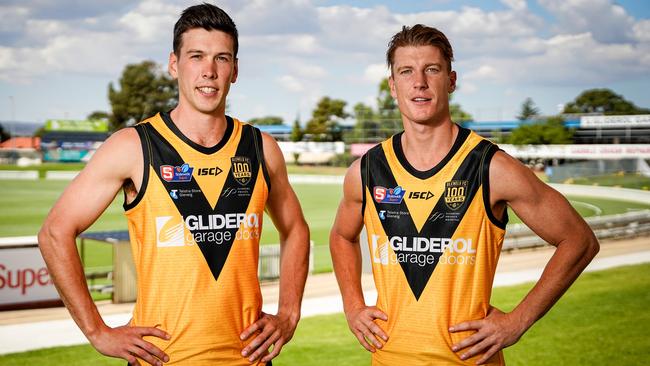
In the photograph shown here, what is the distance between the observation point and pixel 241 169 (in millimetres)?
3814

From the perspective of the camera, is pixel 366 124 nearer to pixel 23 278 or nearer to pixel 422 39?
pixel 23 278

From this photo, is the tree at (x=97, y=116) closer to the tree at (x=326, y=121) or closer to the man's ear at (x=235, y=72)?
the tree at (x=326, y=121)

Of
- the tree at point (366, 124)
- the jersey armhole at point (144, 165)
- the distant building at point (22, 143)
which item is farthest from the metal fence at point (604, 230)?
the distant building at point (22, 143)

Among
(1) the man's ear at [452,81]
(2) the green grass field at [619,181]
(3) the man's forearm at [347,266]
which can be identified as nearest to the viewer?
(1) the man's ear at [452,81]

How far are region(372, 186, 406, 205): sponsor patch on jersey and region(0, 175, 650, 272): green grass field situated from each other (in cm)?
1376

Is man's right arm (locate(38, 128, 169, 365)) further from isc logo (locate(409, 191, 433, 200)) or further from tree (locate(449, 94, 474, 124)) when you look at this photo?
tree (locate(449, 94, 474, 124))

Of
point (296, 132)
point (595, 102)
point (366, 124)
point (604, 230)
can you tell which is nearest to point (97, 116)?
point (296, 132)

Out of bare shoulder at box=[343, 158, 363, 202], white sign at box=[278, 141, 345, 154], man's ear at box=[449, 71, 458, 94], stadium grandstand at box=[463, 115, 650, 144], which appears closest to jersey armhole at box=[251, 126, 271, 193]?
bare shoulder at box=[343, 158, 363, 202]

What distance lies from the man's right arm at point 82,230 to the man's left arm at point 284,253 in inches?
21.5

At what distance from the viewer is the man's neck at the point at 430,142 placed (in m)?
3.86

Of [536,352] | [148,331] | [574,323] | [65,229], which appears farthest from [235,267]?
[574,323]

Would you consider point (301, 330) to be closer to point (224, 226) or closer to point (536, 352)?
point (536, 352)

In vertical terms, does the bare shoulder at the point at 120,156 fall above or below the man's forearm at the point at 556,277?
above

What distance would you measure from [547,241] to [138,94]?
94888mm
